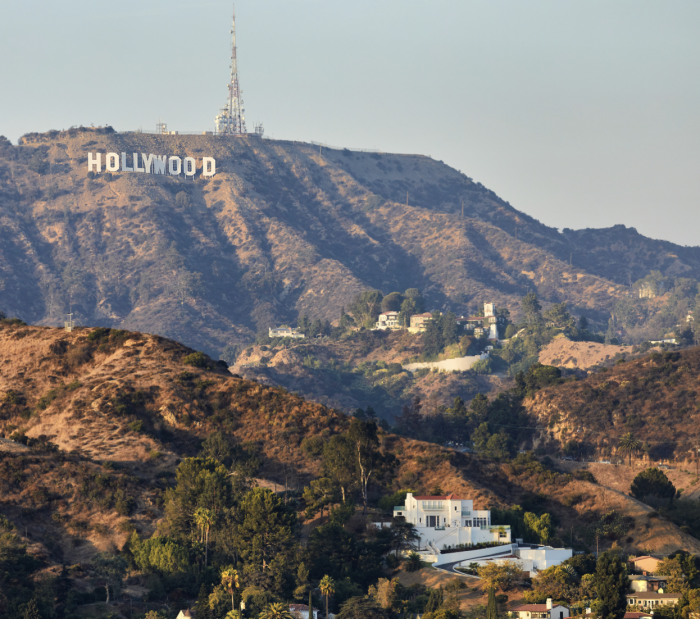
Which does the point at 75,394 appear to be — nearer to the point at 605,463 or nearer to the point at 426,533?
the point at 426,533

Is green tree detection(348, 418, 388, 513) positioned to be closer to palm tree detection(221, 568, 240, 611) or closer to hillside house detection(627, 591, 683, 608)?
palm tree detection(221, 568, 240, 611)

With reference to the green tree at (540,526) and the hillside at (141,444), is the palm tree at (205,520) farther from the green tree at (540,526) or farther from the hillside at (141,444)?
the green tree at (540,526)

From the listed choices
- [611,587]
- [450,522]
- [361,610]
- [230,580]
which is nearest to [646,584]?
[611,587]

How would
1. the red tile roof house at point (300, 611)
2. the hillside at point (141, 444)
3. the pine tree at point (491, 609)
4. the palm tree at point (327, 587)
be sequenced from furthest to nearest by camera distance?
the hillside at point (141, 444) < the palm tree at point (327, 587) < the red tile roof house at point (300, 611) < the pine tree at point (491, 609)

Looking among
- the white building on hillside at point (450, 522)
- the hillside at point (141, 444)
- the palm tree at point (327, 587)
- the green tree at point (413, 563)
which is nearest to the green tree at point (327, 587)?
the palm tree at point (327, 587)

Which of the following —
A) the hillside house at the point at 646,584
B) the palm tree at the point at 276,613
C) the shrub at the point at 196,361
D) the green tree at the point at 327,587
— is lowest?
the hillside house at the point at 646,584

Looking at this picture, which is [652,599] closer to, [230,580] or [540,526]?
[540,526]
